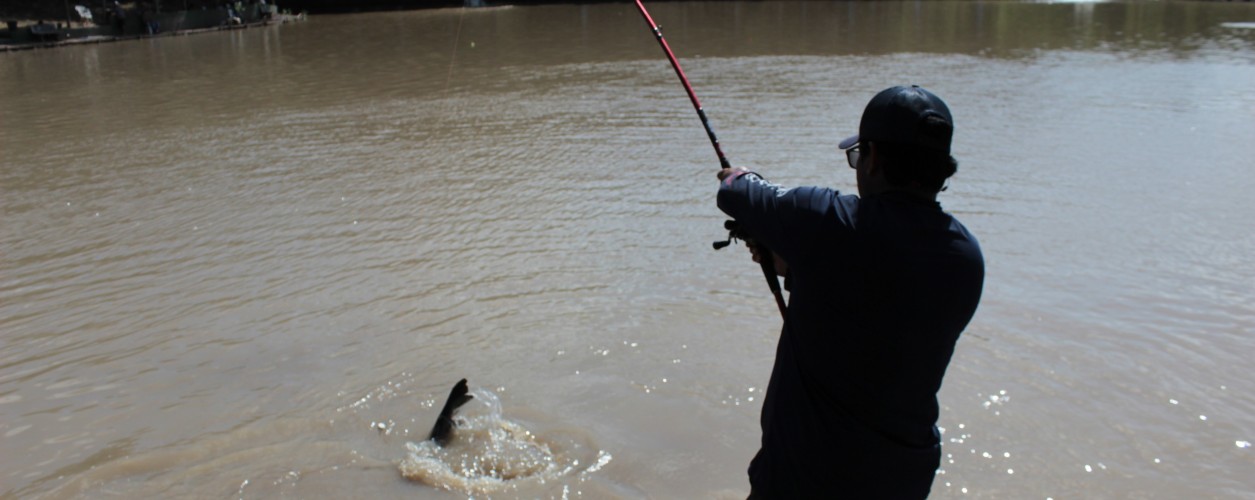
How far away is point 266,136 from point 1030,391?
9625mm

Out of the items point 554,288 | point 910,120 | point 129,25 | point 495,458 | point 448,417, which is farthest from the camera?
point 129,25

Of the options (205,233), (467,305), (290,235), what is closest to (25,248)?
(205,233)

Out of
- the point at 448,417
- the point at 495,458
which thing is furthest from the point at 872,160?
the point at 448,417

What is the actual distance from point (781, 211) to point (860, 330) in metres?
0.30

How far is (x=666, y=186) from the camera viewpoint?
28.6 feet

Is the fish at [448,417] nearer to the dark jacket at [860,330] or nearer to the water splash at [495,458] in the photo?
the water splash at [495,458]

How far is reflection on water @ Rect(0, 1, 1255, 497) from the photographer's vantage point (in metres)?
4.28

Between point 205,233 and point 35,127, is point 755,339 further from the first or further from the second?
point 35,127

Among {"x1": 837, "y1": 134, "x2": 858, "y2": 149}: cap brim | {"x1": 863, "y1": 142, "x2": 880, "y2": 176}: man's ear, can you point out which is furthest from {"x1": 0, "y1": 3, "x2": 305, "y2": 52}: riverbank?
{"x1": 863, "y1": 142, "x2": 880, "y2": 176}: man's ear

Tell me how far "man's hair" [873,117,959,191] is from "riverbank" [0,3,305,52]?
29.8m

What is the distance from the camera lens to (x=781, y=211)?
2.08 m

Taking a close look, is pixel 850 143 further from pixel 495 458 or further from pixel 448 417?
pixel 448 417

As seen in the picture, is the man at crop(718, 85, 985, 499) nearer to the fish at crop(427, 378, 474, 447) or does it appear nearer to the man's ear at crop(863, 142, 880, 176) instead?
the man's ear at crop(863, 142, 880, 176)

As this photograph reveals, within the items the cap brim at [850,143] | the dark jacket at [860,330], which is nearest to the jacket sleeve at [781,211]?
the dark jacket at [860,330]
